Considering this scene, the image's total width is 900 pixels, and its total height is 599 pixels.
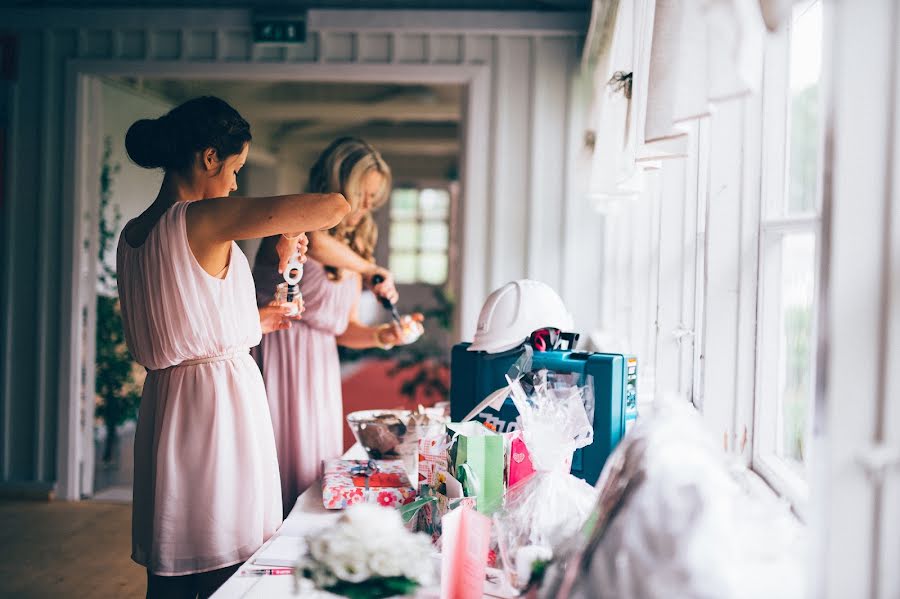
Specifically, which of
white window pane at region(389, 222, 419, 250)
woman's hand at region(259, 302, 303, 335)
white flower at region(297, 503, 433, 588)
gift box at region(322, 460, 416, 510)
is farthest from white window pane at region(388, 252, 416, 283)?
white flower at region(297, 503, 433, 588)

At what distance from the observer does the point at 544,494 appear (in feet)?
4.93

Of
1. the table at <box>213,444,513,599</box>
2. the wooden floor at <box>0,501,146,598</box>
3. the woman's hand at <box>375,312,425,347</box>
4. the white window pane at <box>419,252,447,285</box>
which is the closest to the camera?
the table at <box>213,444,513,599</box>

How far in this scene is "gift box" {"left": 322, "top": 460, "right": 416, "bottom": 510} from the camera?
1989 millimetres

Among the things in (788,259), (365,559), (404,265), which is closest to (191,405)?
(365,559)

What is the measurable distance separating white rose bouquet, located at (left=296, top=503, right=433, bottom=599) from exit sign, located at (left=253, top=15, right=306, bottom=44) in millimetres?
3768

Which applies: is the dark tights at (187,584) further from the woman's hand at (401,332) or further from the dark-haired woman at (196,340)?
the woman's hand at (401,332)

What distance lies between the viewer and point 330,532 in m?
1.18

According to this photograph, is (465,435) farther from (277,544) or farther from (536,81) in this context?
(536,81)

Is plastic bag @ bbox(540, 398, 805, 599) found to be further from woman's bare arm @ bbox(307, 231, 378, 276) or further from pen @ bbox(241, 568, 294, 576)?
woman's bare arm @ bbox(307, 231, 378, 276)

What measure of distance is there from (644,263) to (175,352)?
195 cm

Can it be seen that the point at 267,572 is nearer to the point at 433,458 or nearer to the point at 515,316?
the point at 433,458

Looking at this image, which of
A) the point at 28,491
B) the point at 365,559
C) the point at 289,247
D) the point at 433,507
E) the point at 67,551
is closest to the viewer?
the point at 365,559

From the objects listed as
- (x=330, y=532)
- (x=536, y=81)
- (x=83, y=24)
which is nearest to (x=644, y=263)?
(x=536, y=81)

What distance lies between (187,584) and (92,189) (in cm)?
327
